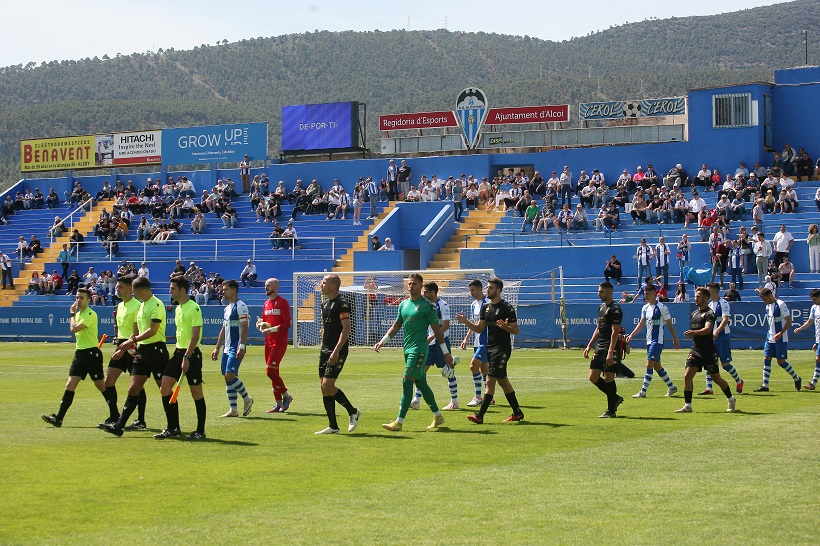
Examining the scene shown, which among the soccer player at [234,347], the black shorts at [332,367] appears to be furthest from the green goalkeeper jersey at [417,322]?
the soccer player at [234,347]

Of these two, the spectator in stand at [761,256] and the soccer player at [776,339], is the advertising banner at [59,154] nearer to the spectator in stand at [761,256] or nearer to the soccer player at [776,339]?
the spectator in stand at [761,256]

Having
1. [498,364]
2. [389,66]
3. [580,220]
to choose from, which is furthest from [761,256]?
[389,66]

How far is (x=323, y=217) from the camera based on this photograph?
5234 centimetres

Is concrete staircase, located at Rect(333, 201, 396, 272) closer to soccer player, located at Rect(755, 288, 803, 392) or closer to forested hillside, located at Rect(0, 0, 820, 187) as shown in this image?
soccer player, located at Rect(755, 288, 803, 392)

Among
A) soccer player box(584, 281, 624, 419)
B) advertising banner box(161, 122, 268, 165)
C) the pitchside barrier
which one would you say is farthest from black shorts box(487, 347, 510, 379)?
advertising banner box(161, 122, 268, 165)

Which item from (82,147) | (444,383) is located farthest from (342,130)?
(444,383)

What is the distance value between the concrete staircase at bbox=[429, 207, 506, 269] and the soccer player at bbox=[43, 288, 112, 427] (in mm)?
30131

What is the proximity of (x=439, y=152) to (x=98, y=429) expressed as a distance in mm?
42151

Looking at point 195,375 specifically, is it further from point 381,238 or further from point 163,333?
point 381,238

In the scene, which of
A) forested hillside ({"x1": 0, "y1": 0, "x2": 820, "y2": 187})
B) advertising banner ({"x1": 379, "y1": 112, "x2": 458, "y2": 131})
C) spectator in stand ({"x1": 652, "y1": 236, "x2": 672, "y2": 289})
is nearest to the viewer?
spectator in stand ({"x1": 652, "y1": 236, "x2": 672, "y2": 289})

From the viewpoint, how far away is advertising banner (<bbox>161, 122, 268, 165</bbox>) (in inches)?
2285

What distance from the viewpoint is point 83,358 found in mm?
15758

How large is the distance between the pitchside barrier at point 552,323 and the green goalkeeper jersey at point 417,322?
2185 cm

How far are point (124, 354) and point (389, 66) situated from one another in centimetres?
15813
